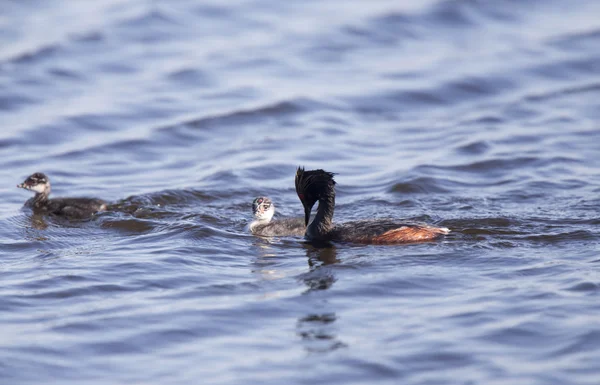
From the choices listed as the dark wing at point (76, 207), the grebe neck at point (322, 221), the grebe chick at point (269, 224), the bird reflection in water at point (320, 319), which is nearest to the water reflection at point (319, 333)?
the bird reflection in water at point (320, 319)

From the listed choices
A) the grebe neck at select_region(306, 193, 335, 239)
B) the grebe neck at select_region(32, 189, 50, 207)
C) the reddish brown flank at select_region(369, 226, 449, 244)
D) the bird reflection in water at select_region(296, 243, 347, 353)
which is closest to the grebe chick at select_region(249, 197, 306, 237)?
the grebe neck at select_region(306, 193, 335, 239)

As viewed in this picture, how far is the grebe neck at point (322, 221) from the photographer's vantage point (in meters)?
12.2

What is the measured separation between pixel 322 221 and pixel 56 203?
4.15 metres

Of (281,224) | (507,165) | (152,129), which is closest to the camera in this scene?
(281,224)

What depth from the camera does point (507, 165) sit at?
16188mm

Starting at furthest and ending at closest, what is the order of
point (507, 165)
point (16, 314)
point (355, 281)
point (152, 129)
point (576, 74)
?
point (576, 74) → point (152, 129) → point (507, 165) → point (355, 281) → point (16, 314)

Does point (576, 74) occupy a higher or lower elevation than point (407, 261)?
higher

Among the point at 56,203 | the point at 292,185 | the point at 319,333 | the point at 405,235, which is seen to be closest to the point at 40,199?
the point at 56,203

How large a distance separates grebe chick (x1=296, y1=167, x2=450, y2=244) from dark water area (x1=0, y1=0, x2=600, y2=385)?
271 mm

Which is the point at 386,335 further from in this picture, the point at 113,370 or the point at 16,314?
the point at 16,314

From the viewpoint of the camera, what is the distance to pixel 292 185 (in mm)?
15477

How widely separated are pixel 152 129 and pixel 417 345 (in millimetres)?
11215

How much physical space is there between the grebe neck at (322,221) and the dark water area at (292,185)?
24 centimetres

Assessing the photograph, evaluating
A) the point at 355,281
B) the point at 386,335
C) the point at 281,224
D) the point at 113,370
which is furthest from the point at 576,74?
the point at 113,370
